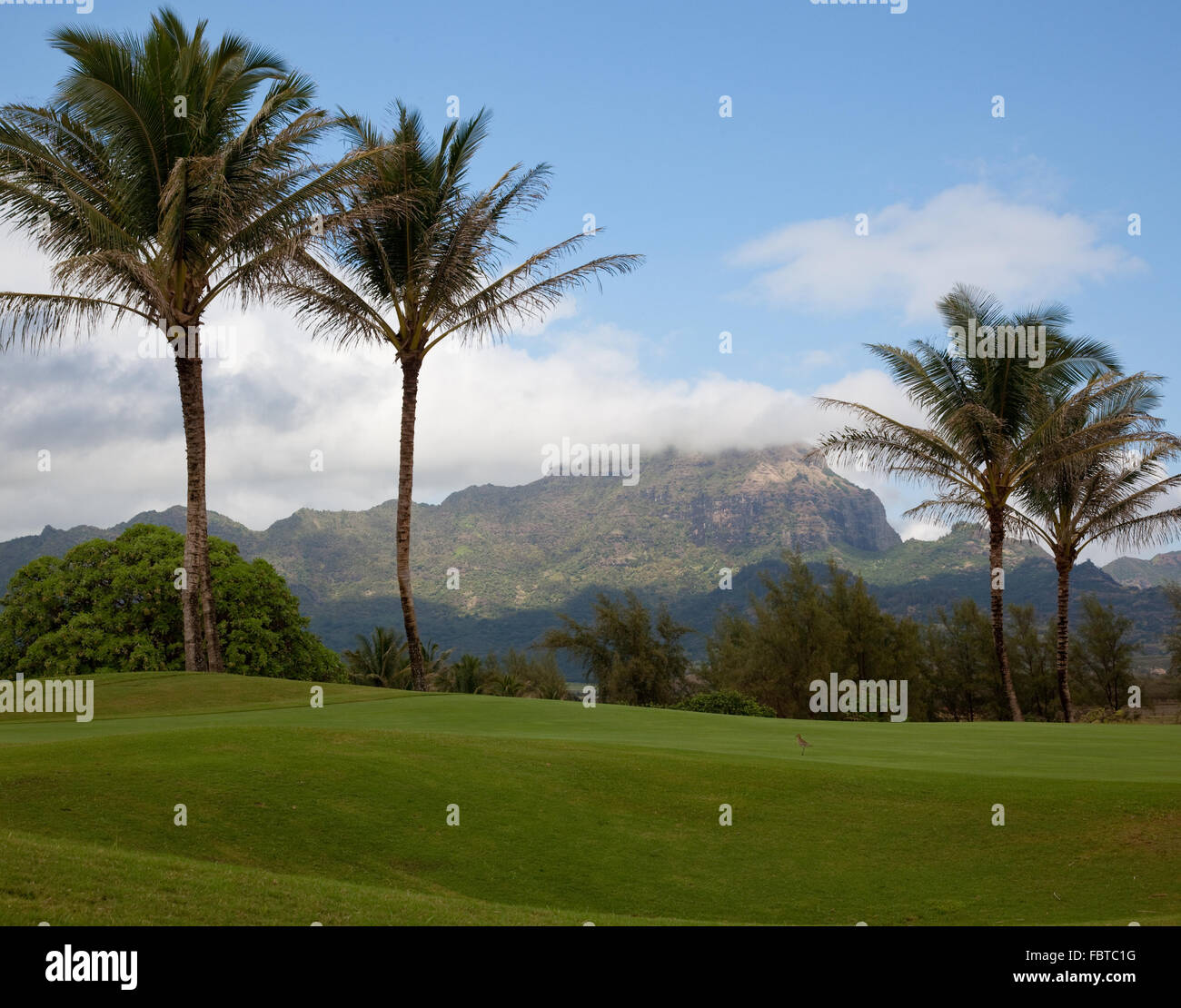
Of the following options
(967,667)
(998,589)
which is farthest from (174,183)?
(967,667)

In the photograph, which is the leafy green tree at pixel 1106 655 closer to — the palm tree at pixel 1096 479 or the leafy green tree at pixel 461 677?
the palm tree at pixel 1096 479

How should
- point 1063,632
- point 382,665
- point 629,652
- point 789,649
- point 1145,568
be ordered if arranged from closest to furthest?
point 1063,632
point 382,665
point 789,649
point 629,652
point 1145,568

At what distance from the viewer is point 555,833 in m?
10.6

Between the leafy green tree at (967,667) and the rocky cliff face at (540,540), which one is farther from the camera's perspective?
the rocky cliff face at (540,540)

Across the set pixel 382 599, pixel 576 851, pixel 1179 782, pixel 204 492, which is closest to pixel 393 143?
pixel 204 492

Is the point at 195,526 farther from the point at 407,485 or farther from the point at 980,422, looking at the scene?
the point at 980,422

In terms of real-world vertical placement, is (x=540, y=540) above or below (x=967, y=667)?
above

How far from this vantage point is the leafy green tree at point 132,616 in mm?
30578

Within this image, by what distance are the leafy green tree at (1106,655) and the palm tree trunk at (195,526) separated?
156ft

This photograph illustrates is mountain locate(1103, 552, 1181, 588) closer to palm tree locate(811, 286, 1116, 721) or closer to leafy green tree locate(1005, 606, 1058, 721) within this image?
leafy green tree locate(1005, 606, 1058, 721)

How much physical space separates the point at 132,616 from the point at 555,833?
25.5 metres

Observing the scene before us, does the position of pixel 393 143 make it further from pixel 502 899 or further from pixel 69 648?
pixel 502 899

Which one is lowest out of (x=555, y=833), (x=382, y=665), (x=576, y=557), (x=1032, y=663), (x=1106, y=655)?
(x=1032, y=663)

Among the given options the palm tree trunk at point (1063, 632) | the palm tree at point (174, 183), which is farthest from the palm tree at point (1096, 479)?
the palm tree at point (174, 183)
